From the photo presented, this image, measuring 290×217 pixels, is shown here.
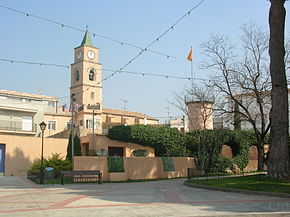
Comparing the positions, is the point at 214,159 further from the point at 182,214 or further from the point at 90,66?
the point at 90,66

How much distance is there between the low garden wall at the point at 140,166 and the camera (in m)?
23.7

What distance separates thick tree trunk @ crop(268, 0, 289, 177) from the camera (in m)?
16.7

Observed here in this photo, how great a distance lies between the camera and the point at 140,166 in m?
26.5

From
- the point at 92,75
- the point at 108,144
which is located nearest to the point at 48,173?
the point at 108,144

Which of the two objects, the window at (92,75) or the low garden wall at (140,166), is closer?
the low garden wall at (140,166)

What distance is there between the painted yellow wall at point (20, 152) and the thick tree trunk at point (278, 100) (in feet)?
67.9

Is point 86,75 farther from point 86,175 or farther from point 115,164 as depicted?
point 86,175

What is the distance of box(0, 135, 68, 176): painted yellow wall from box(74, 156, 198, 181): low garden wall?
363 inches

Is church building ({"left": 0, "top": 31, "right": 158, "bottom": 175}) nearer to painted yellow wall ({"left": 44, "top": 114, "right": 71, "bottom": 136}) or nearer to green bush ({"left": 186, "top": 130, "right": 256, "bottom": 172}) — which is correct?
painted yellow wall ({"left": 44, "top": 114, "right": 71, "bottom": 136})

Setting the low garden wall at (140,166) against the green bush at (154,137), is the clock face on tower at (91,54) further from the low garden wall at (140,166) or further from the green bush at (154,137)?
the low garden wall at (140,166)

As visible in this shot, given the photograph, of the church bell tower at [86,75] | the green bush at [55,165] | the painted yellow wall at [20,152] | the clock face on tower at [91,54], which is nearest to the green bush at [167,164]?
the green bush at [55,165]

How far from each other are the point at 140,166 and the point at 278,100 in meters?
12.4

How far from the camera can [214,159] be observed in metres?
32.1

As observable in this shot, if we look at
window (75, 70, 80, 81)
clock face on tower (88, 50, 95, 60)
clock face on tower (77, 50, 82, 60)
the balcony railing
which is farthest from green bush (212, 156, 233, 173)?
clock face on tower (77, 50, 82, 60)
